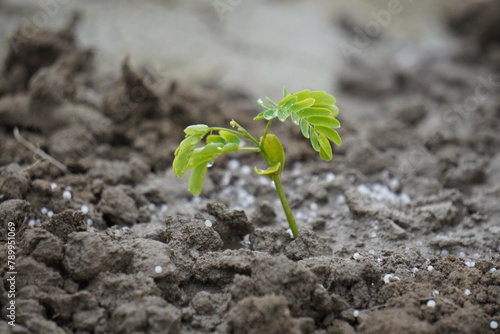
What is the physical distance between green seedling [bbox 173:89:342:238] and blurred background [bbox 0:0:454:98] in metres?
1.78

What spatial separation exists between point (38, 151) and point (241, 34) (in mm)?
2480

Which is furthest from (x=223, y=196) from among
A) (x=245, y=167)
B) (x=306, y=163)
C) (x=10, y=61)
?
(x=10, y=61)

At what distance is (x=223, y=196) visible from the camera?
2.83 metres

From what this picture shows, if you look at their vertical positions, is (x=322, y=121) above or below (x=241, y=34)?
below

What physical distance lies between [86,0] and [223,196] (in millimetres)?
2711

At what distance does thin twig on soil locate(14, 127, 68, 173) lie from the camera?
8.99 feet

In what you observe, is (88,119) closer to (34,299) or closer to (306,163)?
(306,163)

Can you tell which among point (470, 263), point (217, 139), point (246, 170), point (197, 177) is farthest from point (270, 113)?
point (246, 170)

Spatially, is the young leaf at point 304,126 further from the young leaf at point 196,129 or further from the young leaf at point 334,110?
the young leaf at point 196,129

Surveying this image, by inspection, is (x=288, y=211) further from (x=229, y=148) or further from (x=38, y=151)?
(x=38, y=151)

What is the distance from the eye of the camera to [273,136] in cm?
212

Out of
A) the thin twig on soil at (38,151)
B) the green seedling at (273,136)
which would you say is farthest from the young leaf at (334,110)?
the thin twig on soil at (38,151)

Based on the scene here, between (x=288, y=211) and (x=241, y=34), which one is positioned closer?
(x=288, y=211)

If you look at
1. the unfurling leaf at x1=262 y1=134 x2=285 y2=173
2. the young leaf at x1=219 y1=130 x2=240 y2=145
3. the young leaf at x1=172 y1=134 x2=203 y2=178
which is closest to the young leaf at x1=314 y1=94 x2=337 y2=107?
the unfurling leaf at x1=262 y1=134 x2=285 y2=173
